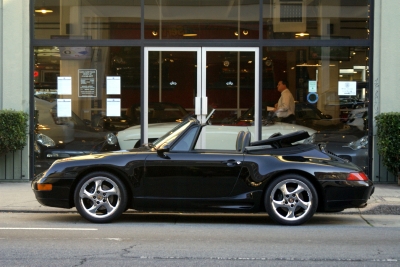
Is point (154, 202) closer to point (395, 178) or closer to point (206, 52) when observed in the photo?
point (206, 52)

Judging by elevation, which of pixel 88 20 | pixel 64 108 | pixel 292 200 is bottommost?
pixel 292 200

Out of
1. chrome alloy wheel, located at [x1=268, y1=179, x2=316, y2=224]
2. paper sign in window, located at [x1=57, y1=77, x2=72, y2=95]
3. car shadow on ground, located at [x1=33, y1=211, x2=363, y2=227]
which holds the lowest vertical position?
car shadow on ground, located at [x1=33, y1=211, x2=363, y2=227]

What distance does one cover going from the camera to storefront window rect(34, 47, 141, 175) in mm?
12797

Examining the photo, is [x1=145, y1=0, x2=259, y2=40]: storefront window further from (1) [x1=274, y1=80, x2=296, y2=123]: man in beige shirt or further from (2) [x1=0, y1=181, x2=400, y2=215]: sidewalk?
(2) [x1=0, y1=181, x2=400, y2=215]: sidewalk

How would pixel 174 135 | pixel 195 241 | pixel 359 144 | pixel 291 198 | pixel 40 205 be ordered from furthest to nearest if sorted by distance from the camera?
pixel 359 144, pixel 40 205, pixel 174 135, pixel 291 198, pixel 195 241

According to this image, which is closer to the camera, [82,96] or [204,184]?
[204,184]

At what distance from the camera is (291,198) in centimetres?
823

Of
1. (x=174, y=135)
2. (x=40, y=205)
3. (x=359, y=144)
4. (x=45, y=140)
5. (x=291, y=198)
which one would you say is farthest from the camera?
(x=45, y=140)

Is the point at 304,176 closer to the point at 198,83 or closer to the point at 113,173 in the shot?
the point at 113,173

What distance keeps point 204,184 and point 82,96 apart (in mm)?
5353

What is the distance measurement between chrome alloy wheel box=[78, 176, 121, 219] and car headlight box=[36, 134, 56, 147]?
473cm

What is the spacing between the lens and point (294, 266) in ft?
19.8

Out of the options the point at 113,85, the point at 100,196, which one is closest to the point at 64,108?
the point at 113,85

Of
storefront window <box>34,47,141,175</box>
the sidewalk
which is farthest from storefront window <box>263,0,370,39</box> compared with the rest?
the sidewalk
